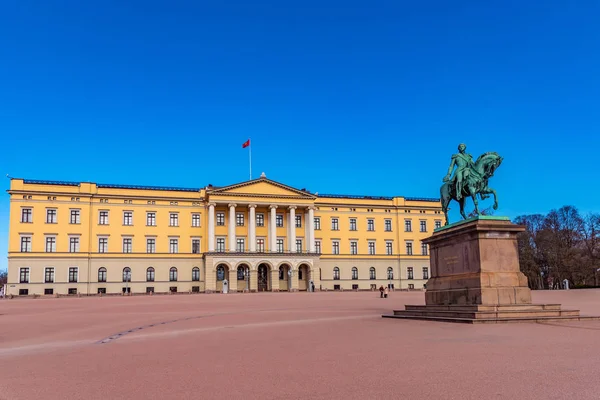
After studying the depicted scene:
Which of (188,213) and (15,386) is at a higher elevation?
(188,213)

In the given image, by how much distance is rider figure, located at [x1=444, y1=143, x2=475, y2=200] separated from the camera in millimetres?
19109

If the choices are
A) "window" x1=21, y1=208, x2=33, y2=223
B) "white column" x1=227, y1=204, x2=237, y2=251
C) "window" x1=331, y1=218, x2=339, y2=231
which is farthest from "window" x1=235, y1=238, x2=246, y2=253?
"window" x1=21, y1=208, x2=33, y2=223

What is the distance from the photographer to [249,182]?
74000 millimetres

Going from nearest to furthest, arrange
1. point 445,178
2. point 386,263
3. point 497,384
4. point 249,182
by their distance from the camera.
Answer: point 497,384, point 445,178, point 249,182, point 386,263

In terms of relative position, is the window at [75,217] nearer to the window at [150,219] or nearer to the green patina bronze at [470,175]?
the window at [150,219]

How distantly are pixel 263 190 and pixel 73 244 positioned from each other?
24.5m

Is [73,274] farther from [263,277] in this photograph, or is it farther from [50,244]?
[263,277]

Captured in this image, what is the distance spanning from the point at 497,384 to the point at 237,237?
227 feet

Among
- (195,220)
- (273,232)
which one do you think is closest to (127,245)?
(195,220)

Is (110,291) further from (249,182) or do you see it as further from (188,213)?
(249,182)

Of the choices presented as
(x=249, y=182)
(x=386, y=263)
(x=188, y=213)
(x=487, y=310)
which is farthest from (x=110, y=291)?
(x=487, y=310)

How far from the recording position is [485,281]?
16234mm

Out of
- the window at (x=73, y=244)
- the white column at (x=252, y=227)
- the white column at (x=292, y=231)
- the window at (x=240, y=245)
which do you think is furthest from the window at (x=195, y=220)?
the window at (x=73, y=244)

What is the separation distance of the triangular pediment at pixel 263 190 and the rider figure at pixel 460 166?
55123 mm
